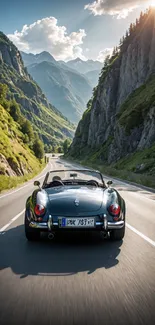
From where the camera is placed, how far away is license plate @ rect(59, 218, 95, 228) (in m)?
5.89

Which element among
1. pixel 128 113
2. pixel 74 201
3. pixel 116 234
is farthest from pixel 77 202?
pixel 128 113

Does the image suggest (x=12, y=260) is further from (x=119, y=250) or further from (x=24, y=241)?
(x=119, y=250)

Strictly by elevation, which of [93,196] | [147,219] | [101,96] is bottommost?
[147,219]

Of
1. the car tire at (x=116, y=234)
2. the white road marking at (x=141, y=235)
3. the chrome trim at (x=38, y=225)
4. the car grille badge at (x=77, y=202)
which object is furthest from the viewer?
the white road marking at (x=141, y=235)

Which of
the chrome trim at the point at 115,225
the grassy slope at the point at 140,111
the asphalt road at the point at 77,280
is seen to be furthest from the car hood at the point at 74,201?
the grassy slope at the point at 140,111

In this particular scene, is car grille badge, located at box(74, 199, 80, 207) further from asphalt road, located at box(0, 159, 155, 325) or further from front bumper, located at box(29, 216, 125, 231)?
asphalt road, located at box(0, 159, 155, 325)

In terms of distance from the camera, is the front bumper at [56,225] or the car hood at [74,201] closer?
the front bumper at [56,225]

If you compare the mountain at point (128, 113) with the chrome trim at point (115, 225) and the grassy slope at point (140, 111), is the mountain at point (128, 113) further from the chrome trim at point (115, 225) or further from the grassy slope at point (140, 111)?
the chrome trim at point (115, 225)

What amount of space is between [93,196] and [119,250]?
46.3 inches

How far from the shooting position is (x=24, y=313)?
3242mm

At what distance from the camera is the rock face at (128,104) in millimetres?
53188

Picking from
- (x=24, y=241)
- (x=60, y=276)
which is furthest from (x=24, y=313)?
(x=24, y=241)

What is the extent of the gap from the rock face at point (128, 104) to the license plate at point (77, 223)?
129 ft

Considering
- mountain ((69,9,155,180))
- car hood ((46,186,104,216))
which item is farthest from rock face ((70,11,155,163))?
car hood ((46,186,104,216))
